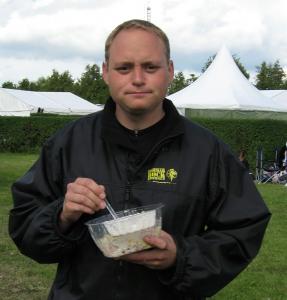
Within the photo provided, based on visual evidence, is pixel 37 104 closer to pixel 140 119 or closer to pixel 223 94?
pixel 223 94

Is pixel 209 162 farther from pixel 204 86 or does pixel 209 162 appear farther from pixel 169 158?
pixel 204 86

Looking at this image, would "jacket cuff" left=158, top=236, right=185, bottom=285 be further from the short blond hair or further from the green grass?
the green grass

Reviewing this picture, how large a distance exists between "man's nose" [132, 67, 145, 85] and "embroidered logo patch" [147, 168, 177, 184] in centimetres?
31

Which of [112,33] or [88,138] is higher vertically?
[112,33]

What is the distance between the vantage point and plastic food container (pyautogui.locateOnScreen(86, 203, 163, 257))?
1.83 meters

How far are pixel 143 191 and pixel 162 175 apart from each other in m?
0.09

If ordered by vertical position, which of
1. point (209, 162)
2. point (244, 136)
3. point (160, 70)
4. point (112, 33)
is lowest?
point (244, 136)

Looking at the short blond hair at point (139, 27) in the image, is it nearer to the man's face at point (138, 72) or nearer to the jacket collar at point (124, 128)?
the man's face at point (138, 72)

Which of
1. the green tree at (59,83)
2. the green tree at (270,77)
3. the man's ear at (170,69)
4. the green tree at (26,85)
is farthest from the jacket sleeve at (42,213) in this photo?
the green tree at (26,85)

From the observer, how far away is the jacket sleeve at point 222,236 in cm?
201

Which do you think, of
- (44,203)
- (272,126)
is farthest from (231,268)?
(272,126)

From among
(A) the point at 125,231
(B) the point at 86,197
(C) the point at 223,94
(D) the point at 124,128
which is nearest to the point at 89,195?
(B) the point at 86,197

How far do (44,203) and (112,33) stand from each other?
0.66m

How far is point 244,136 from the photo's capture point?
22609mm
